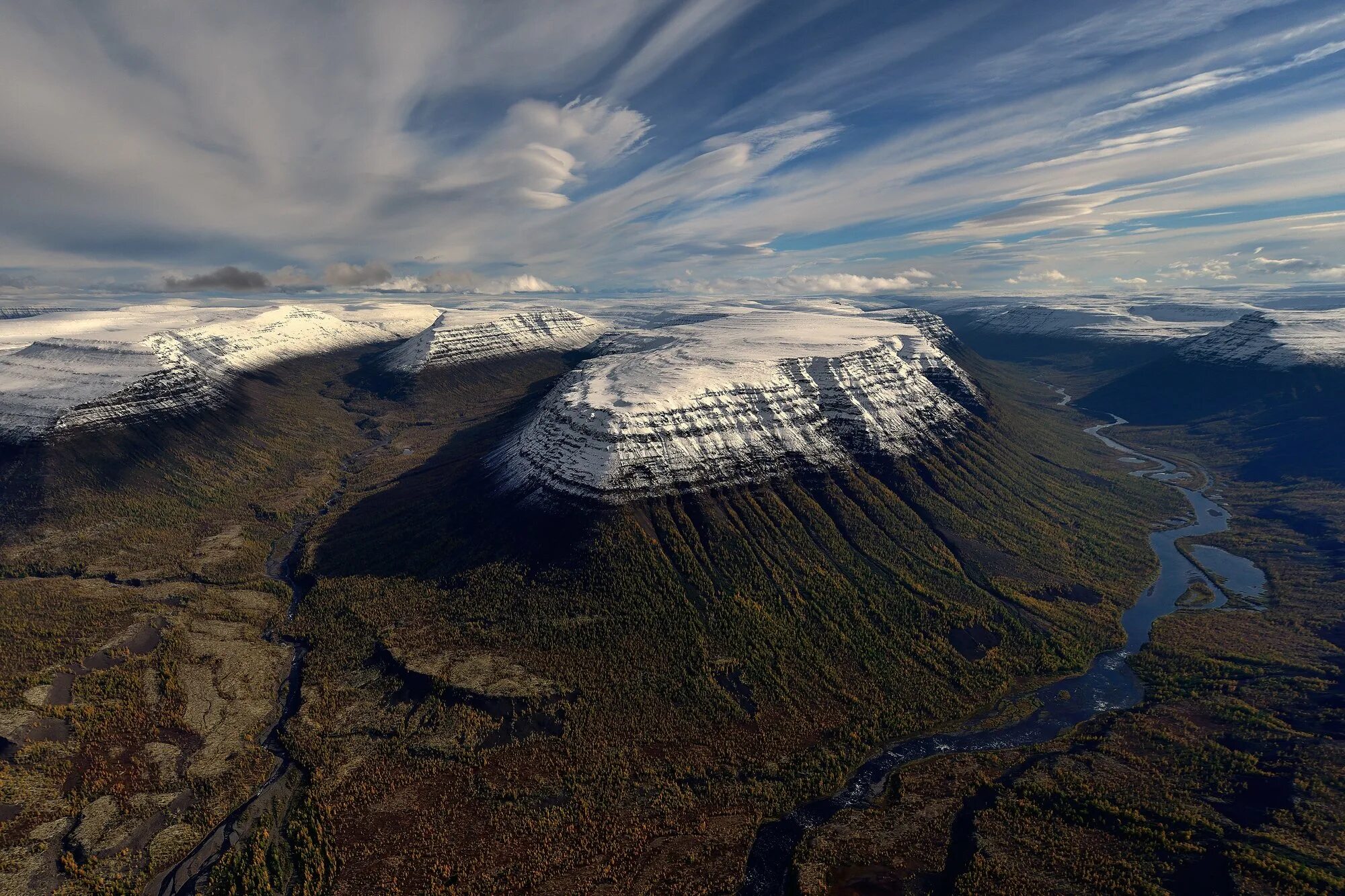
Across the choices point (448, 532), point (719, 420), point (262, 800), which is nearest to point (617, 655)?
point (262, 800)

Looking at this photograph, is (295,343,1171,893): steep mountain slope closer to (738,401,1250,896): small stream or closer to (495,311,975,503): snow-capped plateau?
(738,401,1250,896): small stream

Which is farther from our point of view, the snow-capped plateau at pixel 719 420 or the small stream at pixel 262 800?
the snow-capped plateau at pixel 719 420

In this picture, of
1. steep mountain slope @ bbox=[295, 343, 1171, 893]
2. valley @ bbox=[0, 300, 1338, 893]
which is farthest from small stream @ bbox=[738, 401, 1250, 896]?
steep mountain slope @ bbox=[295, 343, 1171, 893]

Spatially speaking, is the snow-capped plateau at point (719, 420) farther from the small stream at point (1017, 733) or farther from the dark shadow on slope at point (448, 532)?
the small stream at point (1017, 733)

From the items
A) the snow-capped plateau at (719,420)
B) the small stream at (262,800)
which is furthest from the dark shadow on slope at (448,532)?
the small stream at (262,800)

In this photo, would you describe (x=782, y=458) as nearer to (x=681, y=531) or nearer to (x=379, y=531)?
(x=681, y=531)

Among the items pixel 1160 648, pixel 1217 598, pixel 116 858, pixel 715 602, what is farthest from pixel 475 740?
pixel 1217 598
